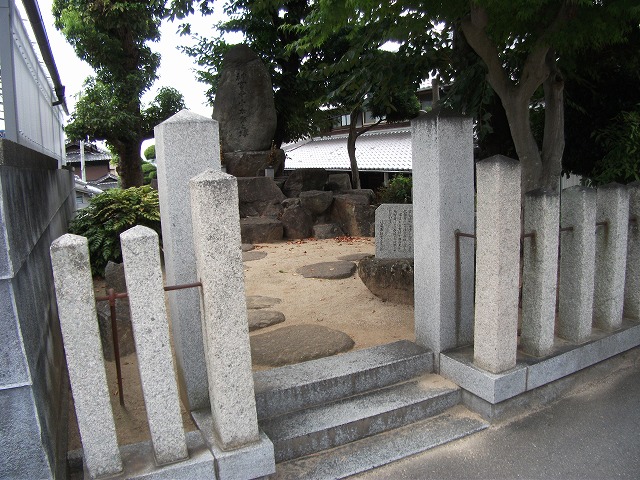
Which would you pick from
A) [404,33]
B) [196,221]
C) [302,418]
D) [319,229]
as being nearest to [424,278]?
[302,418]

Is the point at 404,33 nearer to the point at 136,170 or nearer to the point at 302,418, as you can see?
the point at 302,418

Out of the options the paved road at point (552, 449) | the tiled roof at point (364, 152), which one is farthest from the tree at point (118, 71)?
the paved road at point (552, 449)

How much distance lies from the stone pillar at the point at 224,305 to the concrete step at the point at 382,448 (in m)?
0.43

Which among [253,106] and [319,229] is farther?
[253,106]

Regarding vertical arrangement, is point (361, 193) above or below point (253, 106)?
below

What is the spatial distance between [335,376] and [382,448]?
20.4 inches

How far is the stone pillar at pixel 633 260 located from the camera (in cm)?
411

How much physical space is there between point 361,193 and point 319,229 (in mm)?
1826

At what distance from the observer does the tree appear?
515 inches

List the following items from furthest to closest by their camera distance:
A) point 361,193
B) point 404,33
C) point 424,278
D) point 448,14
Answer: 1. point 361,193
2. point 404,33
3. point 448,14
4. point 424,278

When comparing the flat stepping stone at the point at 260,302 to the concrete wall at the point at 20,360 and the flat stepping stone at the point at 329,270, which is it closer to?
the flat stepping stone at the point at 329,270

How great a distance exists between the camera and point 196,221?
8.34 ft

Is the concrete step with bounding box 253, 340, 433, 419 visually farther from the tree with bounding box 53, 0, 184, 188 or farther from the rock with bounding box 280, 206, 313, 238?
the tree with bounding box 53, 0, 184, 188

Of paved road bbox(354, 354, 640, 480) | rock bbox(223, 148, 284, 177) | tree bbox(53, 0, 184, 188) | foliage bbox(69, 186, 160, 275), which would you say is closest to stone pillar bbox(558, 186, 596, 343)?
paved road bbox(354, 354, 640, 480)
